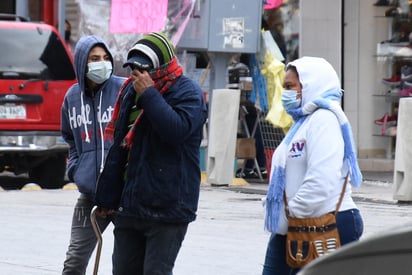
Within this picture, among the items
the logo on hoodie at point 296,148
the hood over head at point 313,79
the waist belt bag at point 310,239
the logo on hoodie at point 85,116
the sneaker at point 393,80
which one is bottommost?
the waist belt bag at point 310,239

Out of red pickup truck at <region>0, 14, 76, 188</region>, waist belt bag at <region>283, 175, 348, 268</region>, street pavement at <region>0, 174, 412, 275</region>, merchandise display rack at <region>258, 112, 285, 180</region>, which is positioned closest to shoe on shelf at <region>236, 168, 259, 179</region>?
merchandise display rack at <region>258, 112, 285, 180</region>

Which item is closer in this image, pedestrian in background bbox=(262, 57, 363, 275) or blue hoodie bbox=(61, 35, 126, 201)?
pedestrian in background bbox=(262, 57, 363, 275)

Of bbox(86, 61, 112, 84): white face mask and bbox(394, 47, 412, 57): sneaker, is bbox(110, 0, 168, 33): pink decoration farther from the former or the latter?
bbox(86, 61, 112, 84): white face mask

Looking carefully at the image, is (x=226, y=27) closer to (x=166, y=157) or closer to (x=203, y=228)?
(x=203, y=228)

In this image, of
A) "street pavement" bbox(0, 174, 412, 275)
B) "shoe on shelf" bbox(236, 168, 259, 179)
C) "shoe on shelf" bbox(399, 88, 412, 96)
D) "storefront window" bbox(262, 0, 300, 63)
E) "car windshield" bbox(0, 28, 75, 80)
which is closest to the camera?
"street pavement" bbox(0, 174, 412, 275)

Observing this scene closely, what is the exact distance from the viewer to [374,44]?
56.4 ft

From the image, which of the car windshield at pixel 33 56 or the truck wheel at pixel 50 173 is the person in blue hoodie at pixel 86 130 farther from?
the truck wheel at pixel 50 173

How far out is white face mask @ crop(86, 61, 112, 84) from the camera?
6.45 meters

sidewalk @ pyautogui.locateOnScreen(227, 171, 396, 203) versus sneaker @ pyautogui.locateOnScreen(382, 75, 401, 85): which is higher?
sneaker @ pyautogui.locateOnScreen(382, 75, 401, 85)

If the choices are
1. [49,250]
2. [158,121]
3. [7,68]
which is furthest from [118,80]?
[7,68]

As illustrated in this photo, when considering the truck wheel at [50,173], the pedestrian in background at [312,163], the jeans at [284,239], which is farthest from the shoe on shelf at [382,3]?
the jeans at [284,239]

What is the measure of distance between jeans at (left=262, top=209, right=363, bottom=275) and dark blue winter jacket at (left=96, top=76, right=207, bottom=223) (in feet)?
1.34

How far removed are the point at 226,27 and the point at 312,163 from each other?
10.2m

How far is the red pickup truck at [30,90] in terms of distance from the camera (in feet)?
46.5
